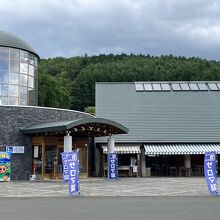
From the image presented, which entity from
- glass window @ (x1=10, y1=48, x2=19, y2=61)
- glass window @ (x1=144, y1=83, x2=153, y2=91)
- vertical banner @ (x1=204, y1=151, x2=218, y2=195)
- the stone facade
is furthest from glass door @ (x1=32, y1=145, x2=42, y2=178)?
glass window @ (x1=144, y1=83, x2=153, y2=91)

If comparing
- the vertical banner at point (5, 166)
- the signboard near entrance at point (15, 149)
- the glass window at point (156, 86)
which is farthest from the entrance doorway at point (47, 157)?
the glass window at point (156, 86)

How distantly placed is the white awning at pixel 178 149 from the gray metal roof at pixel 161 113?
0.36 m

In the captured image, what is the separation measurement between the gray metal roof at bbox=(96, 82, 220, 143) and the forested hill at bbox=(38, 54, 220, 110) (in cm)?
2420

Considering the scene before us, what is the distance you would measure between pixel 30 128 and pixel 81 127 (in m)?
3.10

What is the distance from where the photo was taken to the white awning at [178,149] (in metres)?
30.2

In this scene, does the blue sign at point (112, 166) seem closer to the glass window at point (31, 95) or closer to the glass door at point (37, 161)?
the glass door at point (37, 161)

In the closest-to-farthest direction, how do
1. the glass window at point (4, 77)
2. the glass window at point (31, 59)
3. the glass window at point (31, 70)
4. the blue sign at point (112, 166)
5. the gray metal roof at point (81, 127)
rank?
the gray metal roof at point (81, 127) → the blue sign at point (112, 166) → the glass window at point (4, 77) → the glass window at point (31, 70) → the glass window at point (31, 59)

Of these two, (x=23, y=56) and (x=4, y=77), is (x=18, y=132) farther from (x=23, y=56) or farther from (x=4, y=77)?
(x=23, y=56)

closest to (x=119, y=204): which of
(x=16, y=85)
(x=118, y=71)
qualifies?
(x=16, y=85)

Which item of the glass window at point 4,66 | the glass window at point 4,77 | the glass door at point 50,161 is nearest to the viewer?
the glass door at point 50,161

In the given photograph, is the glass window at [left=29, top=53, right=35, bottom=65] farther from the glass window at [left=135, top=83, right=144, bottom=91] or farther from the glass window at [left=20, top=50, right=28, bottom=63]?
the glass window at [left=135, top=83, right=144, bottom=91]

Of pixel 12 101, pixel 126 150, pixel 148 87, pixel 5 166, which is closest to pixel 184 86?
pixel 148 87

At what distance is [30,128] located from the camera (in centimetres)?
2506

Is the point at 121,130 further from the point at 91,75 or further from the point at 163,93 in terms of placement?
the point at 91,75
